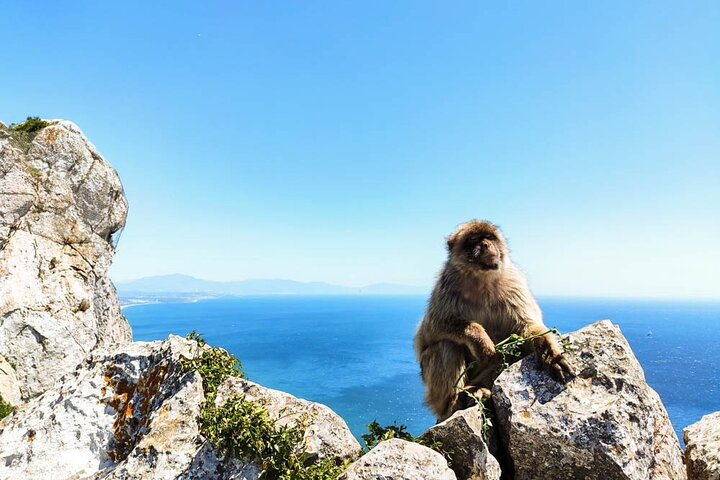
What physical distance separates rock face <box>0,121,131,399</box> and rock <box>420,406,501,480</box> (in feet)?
51.7

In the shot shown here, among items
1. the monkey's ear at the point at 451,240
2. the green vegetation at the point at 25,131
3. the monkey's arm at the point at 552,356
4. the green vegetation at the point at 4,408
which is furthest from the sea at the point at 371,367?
the monkey's arm at the point at 552,356

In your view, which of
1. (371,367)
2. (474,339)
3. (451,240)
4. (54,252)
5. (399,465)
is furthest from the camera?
(371,367)

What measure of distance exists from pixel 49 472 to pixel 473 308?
13.2 ft

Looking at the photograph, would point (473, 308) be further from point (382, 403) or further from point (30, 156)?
point (382, 403)

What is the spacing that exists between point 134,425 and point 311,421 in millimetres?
1606

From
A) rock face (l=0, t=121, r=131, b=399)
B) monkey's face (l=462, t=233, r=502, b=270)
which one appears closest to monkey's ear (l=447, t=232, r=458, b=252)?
monkey's face (l=462, t=233, r=502, b=270)

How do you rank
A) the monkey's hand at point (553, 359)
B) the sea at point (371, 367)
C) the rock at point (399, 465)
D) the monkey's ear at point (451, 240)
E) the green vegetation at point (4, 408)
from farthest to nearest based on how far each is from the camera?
1. the sea at point (371, 367)
2. the green vegetation at point (4, 408)
3. the monkey's ear at point (451, 240)
4. the monkey's hand at point (553, 359)
5. the rock at point (399, 465)

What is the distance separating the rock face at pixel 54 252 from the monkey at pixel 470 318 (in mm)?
15126

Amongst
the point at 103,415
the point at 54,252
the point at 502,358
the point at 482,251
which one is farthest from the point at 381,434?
the point at 54,252

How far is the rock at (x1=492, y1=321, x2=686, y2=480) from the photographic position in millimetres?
2623

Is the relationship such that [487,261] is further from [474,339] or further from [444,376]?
[444,376]

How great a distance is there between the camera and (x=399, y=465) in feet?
7.32

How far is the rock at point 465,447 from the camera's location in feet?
8.46

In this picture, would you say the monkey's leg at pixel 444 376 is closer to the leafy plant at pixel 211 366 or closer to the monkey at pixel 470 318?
the monkey at pixel 470 318
